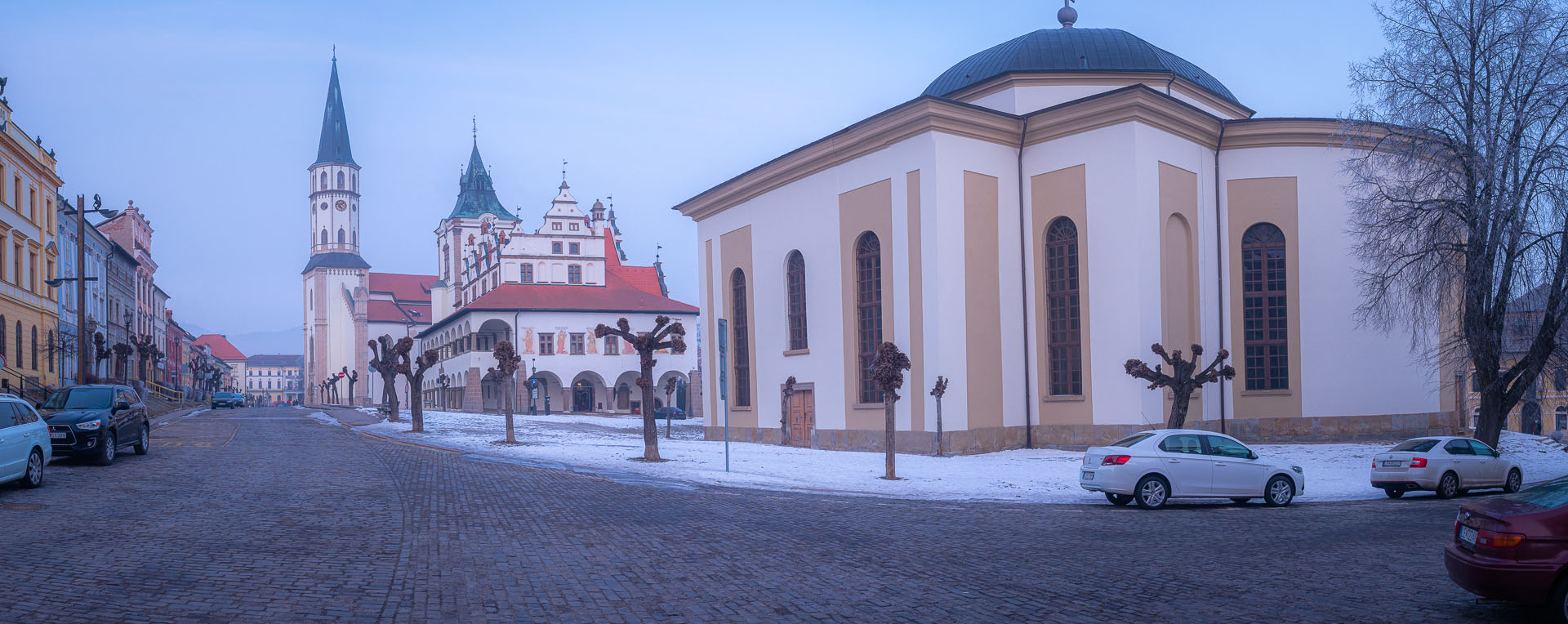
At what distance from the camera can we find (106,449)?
20.3 meters

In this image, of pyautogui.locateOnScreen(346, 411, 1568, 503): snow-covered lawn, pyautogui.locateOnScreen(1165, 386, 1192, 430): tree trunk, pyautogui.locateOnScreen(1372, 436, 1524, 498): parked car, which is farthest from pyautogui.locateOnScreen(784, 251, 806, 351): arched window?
pyautogui.locateOnScreen(1372, 436, 1524, 498): parked car

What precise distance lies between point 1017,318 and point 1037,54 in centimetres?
963

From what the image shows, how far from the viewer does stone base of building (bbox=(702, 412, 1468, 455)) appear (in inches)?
1110

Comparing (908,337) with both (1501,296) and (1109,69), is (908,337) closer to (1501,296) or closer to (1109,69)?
(1109,69)

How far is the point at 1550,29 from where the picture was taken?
72.3 feet

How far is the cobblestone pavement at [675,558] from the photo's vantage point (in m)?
8.22

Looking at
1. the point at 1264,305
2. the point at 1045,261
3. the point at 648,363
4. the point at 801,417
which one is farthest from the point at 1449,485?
the point at 801,417

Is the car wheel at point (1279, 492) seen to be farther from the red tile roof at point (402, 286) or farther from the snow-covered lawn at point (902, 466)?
the red tile roof at point (402, 286)

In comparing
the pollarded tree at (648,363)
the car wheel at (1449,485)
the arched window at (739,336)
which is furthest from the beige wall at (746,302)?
the car wheel at (1449,485)

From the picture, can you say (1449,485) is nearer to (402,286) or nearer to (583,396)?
(583,396)

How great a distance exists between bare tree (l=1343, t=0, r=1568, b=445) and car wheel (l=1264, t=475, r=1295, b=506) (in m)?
8.09

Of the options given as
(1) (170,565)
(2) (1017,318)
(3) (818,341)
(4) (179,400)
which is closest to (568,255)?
(4) (179,400)

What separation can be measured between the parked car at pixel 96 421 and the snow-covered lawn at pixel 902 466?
8.23m

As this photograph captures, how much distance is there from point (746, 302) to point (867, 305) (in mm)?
7266
